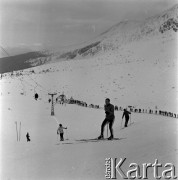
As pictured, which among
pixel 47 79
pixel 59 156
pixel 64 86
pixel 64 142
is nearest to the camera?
pixel 59 156

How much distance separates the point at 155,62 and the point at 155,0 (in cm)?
2247

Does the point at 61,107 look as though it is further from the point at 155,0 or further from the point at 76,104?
the point at 155,0

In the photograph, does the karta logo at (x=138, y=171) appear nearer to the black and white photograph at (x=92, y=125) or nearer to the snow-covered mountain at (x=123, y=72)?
the black and white photograph at (x=92, y=125)

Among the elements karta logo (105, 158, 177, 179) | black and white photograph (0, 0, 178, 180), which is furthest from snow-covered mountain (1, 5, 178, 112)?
karta logo (105, 158, 177, 179)

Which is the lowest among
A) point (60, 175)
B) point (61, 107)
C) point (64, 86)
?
point (60, 175)

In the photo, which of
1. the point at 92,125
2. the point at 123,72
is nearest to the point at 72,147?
the point at 92,125

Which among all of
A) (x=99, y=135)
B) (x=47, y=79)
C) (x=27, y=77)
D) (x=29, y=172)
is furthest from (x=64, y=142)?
(x=27, y=77)

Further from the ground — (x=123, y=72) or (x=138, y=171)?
(x=123, y=72)

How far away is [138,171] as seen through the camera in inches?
500

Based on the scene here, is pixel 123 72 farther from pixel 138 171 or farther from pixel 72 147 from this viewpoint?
pixel 138 171

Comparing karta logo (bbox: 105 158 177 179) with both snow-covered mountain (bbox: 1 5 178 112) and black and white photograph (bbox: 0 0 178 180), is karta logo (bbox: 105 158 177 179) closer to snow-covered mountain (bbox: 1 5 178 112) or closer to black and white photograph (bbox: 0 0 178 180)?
black and white photograph (bbox: 0 0 178 180)

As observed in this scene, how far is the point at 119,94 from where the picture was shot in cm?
2731

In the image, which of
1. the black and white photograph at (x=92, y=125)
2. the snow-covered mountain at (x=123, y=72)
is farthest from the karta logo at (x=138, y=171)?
the snow-covered mountain at (x=123, y=72)

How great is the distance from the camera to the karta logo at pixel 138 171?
12.4 meters
